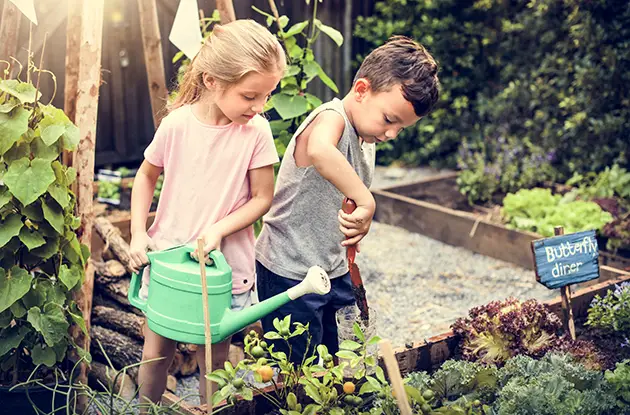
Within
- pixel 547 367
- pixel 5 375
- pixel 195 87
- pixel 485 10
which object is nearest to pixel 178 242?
pixel 195 87

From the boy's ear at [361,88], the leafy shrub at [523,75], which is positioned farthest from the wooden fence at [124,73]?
the boy's ear at [361,88]

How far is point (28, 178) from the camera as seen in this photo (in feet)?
7.72

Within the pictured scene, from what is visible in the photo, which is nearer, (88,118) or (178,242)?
(178,242)

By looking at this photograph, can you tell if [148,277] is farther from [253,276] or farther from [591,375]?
[591,375]

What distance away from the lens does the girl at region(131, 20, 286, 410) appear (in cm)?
222

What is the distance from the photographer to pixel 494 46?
657cm

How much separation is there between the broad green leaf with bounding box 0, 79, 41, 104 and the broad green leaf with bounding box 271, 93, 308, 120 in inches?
43.5

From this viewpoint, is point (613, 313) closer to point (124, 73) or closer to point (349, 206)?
point (349, 206)

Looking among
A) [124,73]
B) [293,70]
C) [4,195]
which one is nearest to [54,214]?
[4,195]

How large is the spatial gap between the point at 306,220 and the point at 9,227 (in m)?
0.93

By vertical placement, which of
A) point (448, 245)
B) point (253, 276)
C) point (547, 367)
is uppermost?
point (253, 276)

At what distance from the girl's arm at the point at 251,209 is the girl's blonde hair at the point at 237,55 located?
0.32m

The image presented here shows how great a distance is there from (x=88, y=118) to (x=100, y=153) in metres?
3.37

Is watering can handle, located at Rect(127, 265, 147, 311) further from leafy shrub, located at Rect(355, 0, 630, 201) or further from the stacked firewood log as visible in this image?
leafy shrub, located at Rect(355, 0, 630, 201)
